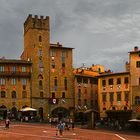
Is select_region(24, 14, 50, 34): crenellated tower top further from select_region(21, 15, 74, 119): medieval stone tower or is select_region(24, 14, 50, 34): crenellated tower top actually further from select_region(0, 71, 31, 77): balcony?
select_region(0, 71, 31, 77): balcony

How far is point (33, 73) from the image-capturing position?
333ft

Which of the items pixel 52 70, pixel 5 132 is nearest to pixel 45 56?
pixel 52 70

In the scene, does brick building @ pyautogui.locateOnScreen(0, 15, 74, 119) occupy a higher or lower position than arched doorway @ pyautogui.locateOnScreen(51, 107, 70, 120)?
higher

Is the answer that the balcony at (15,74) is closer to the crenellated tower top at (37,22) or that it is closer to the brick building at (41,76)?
the brick building at (41,76)

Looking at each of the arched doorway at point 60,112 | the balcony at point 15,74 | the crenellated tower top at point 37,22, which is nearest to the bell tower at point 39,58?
the crenellated tower top at point 37,22

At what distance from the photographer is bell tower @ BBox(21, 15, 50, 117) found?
3986 inches

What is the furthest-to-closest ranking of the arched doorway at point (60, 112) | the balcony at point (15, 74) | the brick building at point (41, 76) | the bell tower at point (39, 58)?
the arched doorway at point (60, 112), the bell tower at point (39, 58), the brick building at point (41, 76), the balcony at point (15, 74)

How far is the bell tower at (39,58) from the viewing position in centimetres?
10125

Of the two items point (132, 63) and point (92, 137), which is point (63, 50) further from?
point (92, 137)

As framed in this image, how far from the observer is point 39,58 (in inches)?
4023

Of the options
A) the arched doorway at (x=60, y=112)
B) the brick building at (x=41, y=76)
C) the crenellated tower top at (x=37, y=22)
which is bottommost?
the arched doorway at (x=60, y=112)

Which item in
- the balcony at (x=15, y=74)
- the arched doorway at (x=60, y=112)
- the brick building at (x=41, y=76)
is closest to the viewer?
the balcony at (x=15, y=74)

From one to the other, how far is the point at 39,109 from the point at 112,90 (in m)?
17.2

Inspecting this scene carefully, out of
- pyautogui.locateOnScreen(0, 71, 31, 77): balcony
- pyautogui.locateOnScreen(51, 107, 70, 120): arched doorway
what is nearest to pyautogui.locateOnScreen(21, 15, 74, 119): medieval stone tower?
pyautogui.locateOnScreen(51, 107, 70, 120): arched doorway
